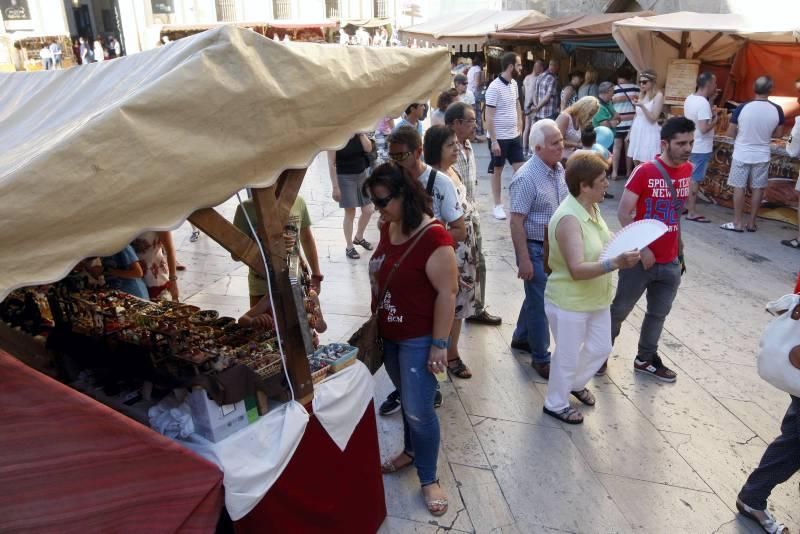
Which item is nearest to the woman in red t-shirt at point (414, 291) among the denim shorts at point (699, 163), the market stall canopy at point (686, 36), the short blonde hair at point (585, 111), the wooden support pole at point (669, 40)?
the short blonde hair at point (585, 111)

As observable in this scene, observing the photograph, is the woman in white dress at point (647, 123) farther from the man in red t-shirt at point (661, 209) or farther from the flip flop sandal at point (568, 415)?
the flip flop sandal at point (568, 415)

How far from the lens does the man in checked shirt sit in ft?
13.3

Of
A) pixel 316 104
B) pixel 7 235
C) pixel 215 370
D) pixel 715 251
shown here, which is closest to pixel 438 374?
pixel 215 370

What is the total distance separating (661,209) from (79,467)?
385cm

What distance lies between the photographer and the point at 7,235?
1.61 metres

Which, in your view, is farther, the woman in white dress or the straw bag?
the woman in white dress

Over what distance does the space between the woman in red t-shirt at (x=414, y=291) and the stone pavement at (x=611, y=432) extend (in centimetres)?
53

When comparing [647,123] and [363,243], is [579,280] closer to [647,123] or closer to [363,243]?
[363,243]

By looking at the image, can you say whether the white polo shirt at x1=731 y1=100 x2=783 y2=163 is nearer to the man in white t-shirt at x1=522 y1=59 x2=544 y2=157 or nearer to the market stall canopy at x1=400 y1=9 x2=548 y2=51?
the man in white t-shirt at x1=522 y1=59 x2=544 y2=157

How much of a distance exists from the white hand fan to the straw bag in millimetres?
733

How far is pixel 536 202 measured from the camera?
13.6 feet

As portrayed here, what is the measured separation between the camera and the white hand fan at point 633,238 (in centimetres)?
335

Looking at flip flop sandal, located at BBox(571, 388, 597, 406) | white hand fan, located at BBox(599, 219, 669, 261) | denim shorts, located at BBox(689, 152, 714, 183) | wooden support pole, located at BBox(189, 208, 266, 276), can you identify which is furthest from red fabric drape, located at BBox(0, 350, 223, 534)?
denim shorts, located at BBox(689, 152, 714, 183)

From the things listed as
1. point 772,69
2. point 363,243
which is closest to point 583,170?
point 363,243
